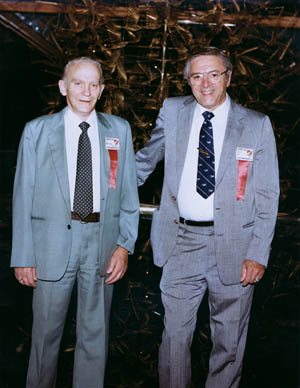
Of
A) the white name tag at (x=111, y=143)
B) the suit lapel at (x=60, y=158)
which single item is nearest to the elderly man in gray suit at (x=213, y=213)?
the white name tag at (x=111, y=143)

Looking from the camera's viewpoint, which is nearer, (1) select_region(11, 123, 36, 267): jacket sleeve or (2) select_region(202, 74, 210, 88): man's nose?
(1) select_region(11, 123, 36, 267): jacket sleeve

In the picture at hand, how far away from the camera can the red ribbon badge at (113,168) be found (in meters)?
1.94

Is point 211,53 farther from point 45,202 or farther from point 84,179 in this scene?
point 45,202

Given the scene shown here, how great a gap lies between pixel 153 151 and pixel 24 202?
2.41 ft

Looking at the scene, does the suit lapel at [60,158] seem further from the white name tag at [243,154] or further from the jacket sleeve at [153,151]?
the white name tag at [243,154]

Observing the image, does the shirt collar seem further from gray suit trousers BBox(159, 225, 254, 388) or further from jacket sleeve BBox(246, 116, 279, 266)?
gray suit trousers BBox(159, 225, 254, 388)

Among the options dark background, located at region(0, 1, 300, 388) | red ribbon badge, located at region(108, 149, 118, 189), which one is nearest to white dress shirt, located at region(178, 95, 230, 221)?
red ribbon badge, located at region(108, 149, 118, 189)

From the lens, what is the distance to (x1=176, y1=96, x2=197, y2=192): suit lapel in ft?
6.55

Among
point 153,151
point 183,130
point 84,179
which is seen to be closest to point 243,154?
point 183,130

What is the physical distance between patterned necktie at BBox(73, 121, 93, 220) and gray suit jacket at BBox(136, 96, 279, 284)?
40 centimetres

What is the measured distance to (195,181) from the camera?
1984 mm

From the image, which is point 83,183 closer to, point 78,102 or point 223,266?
point 78,102

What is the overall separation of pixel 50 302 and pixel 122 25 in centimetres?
205

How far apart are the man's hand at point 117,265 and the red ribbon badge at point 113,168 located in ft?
1.12
